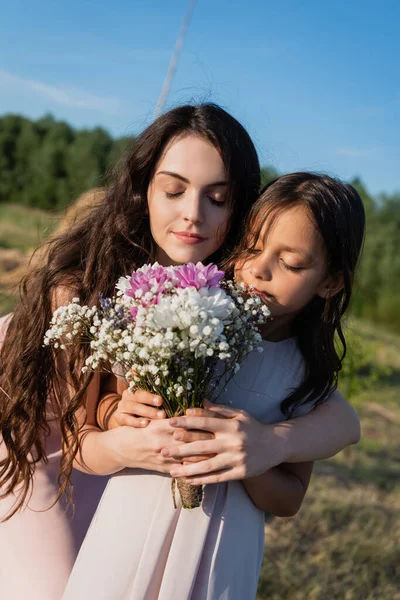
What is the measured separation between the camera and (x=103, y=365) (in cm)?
223

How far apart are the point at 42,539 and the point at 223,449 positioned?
1090mm

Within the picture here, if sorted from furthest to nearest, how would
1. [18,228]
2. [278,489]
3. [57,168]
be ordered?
[57,168] → [18,228] → [278,489]

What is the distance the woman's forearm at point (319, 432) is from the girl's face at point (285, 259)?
0.38 m

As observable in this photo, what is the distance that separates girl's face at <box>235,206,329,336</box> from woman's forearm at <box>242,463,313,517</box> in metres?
0.55

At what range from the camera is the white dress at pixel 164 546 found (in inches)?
77.4

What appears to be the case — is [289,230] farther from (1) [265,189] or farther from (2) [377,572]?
(2) [377,572]

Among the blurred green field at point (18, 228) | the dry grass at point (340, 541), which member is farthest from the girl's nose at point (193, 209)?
the blurred green field at point (18, 228)

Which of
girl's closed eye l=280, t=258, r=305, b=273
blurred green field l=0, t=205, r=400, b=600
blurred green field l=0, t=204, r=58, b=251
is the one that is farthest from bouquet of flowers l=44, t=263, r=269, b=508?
blurred green field l=0, t=204, r=58, b=251

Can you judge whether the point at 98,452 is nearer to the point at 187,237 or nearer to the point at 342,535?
the point at 187,237

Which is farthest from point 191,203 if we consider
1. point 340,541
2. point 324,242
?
point 340,541

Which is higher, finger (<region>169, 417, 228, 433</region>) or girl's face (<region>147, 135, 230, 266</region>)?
girl's face (<region>147, 135, 230, 266</region>)

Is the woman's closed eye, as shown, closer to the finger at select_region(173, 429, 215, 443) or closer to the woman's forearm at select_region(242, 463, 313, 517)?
the finger at select_region(173, 429, 215, 443)

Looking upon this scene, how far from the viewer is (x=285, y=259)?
2168 millimetres

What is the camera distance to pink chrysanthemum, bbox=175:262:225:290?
1.79 m
